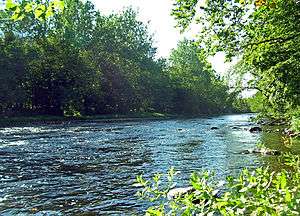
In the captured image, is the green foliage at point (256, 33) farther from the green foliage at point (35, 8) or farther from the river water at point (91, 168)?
the green foliage at point (35, 8)

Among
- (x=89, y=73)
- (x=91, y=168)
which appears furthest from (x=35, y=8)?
(x=89, y=73)

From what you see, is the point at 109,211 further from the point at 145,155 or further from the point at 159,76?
the point at 159,76

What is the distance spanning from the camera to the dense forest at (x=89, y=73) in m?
66.1

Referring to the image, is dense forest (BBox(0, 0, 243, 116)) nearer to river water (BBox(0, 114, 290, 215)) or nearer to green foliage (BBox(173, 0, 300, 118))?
river water (BBox(0, 114, 290, 215))

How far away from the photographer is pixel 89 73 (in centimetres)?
7400

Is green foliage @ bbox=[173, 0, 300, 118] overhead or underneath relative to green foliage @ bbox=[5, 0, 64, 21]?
overhead

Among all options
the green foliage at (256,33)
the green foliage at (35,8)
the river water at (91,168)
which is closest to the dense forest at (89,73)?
the river water at (91,168)

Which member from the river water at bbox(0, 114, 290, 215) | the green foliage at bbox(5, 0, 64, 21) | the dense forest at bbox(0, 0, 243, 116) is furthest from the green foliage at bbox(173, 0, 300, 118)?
the dense forest at bbox(0, 0, 243, 116)

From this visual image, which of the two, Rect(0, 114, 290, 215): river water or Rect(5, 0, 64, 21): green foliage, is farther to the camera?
Rect(0, 114, 290, 215): river water

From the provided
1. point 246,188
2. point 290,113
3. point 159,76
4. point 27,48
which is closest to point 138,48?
point 159,76

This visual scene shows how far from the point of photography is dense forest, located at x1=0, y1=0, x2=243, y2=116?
217 feet

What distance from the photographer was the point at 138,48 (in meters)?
117

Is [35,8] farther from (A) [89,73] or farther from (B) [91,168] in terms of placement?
(A) [89,73]

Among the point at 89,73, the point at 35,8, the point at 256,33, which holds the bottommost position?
the point at 35,8
